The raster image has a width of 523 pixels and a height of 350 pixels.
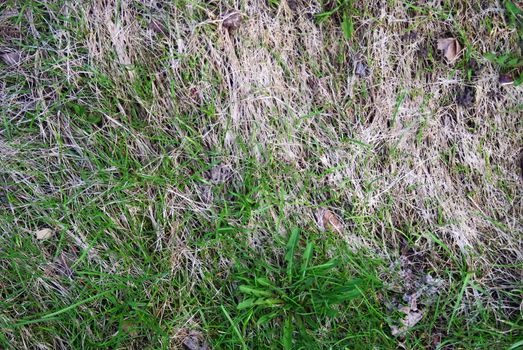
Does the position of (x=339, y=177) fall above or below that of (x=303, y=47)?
below

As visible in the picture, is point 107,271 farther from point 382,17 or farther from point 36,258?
point 382,17

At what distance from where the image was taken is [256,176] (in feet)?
8.61

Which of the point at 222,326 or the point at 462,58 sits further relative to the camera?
the point at 462,58

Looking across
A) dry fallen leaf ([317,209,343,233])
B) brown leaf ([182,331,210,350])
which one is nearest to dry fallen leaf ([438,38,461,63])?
dry fallen leaf ([317,209,343,233])

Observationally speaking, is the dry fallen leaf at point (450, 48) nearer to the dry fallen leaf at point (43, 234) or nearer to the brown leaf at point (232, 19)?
the brown leaf at point (232, 19)

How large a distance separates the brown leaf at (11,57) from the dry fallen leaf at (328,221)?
1828 mm

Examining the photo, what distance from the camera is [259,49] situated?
8.69 ft

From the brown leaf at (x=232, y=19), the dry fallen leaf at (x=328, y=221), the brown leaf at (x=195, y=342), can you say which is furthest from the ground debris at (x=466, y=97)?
the brown leaf at (x=195, y=342)

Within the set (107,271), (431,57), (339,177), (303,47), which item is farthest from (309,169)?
(107,271)

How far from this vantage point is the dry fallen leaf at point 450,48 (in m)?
2.70

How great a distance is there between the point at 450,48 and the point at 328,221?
115 centimetres

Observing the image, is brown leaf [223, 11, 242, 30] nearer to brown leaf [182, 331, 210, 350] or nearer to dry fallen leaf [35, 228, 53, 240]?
A: dry fallen leaf [35, 228, 53, 240]

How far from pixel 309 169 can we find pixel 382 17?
2.98 ft

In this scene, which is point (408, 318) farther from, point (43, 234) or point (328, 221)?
point (43, 234)
